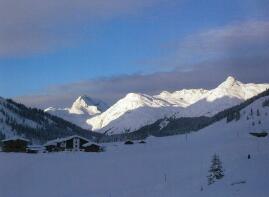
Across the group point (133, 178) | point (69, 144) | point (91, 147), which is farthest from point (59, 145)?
point (133, 178)

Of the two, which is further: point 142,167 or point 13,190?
point 142,167

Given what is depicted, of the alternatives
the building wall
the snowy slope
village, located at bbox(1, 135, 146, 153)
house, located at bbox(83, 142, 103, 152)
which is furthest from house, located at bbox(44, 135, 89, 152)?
the snowy slope

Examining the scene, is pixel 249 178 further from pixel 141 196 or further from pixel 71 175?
pixel 71 175

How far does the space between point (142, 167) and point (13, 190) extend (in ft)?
63.5

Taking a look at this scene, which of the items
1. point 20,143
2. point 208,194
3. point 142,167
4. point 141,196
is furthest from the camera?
point 20,143

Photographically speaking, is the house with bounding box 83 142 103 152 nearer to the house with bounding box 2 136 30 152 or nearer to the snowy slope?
the house with bounding box 2 136 30 152

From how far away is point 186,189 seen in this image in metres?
38.9

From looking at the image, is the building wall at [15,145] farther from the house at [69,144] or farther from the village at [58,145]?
the house at [69,144]

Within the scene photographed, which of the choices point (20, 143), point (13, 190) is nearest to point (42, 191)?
point (13, 190)

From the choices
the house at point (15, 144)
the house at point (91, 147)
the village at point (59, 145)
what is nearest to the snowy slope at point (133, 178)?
the house at point (91, 147)

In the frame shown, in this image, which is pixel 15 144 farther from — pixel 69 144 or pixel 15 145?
pixel 69 144

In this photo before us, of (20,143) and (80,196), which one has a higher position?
(20,143)

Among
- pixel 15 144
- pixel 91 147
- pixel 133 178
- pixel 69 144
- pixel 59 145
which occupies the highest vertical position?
pixel 69 144

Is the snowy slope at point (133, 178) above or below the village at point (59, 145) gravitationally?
below
